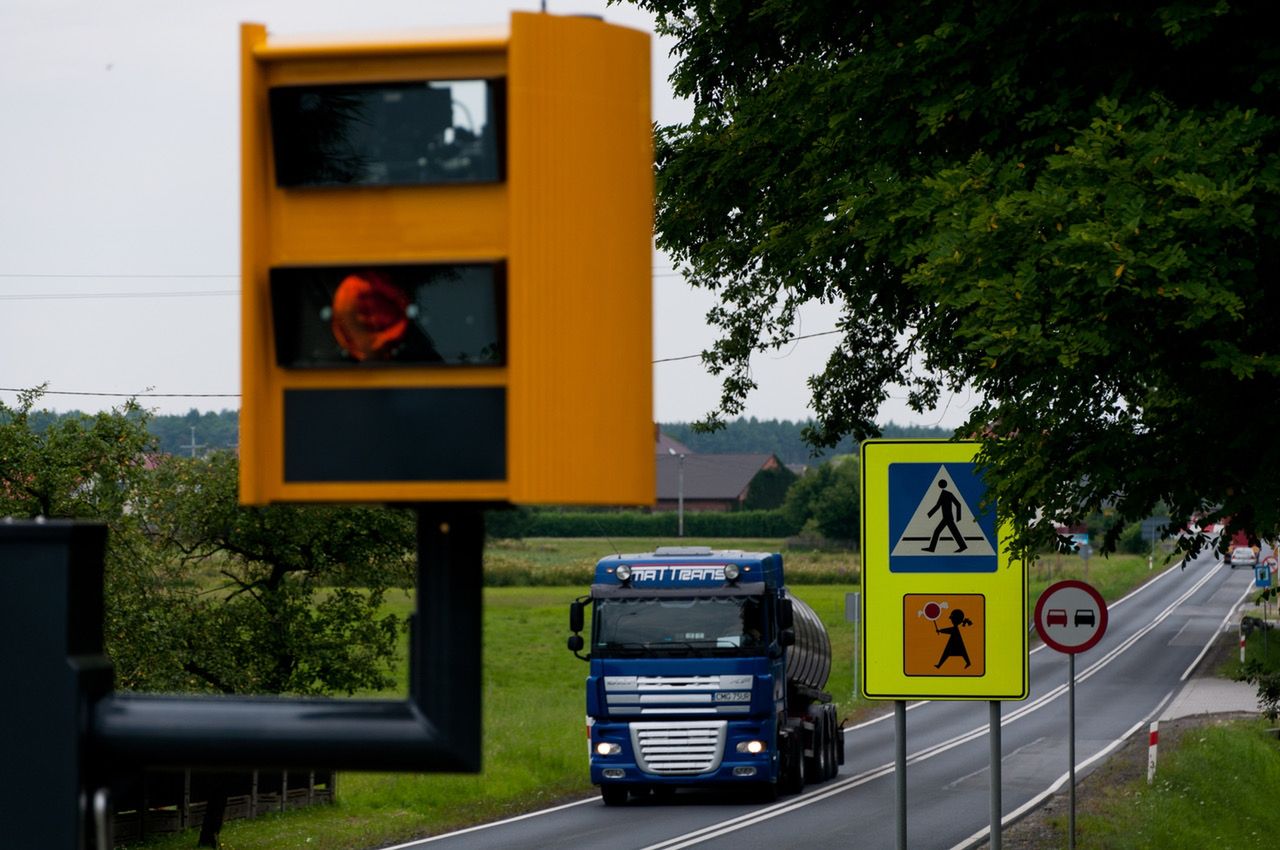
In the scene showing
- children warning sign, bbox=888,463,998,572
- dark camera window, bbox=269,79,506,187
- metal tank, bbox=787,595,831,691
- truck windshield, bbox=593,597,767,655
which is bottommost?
metal tank, bbox=787,595,831,691

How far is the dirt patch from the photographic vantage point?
20734 mm

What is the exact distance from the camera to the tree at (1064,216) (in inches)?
353

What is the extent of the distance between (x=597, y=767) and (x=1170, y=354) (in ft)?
57.8

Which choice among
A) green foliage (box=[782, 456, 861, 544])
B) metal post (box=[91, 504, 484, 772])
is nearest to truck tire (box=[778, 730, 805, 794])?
metal post (box=[91, 504, 484, 772])

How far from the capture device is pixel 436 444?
212 cm

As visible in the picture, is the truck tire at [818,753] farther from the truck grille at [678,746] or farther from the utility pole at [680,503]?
the utility pole at [680,503]

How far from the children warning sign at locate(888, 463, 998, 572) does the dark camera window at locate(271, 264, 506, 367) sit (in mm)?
8742

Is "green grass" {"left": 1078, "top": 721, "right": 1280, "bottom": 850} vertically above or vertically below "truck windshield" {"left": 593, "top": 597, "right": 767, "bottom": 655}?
below

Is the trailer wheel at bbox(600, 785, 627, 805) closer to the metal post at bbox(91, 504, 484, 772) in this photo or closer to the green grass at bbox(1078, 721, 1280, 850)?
the green grass at bbox(1078, 721, 1280, 850)

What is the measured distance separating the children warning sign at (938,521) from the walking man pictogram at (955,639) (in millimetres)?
301

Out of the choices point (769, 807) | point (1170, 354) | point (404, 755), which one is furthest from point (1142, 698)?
point (404, 755)

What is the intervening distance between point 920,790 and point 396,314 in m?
28.3

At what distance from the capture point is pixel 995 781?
435 inches

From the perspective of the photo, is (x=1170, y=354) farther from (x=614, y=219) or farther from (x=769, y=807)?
(x=769, y=807)
